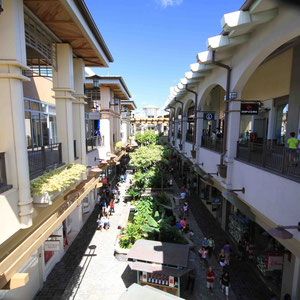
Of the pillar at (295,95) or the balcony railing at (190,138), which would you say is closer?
the pillar at (295,95)

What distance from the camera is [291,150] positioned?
19.5 ft

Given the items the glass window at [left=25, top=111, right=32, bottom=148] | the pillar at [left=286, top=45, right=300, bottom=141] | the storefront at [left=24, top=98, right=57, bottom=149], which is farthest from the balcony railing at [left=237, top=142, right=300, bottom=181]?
the glass window at [left=25, top=111, right=32, bottom=148]

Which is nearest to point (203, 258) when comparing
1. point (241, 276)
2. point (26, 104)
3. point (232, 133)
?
point (241, 276)

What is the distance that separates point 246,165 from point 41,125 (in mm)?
11772

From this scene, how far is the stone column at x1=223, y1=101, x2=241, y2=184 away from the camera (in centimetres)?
942

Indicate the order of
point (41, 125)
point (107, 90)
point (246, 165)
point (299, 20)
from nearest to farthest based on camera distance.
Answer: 1. point (299, 20)
2. point (246, 165)
3. point (41, 125)
4. point (107, 90)

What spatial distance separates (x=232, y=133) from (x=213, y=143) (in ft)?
9.53

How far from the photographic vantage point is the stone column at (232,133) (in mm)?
9422

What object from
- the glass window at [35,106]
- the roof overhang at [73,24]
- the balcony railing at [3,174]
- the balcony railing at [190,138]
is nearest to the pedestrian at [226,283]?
the balcony railing at [3,174]

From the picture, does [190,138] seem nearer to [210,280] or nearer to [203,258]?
[203,258]

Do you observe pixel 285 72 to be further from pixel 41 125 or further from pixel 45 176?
pixel 41 125

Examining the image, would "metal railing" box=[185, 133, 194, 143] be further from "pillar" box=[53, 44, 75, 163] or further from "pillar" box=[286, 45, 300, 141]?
"pillar" box=[53, 44, 75, 163]

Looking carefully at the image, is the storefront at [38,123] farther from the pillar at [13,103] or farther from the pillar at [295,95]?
the pillar at [295,95]

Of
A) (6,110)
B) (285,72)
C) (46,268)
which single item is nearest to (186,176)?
(285,72)
